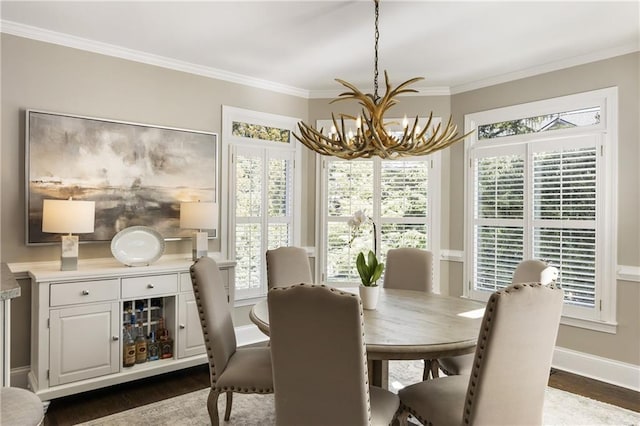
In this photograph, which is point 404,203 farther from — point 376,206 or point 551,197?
point 551,197

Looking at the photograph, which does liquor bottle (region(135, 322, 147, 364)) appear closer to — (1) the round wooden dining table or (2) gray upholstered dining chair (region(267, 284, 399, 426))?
(1) the round wooden dining table

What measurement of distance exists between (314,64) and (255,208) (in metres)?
1.55

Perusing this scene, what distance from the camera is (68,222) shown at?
9.95 ft

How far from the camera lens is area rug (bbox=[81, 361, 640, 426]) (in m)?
2.83

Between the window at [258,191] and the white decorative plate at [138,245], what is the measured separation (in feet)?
2.82

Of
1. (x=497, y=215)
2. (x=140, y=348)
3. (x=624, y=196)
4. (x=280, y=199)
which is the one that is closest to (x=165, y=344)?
(x=140, y=348)

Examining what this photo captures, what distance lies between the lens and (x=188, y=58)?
153 inches

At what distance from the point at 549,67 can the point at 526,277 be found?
2.31 metres

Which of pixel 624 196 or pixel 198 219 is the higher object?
pixel 624 196

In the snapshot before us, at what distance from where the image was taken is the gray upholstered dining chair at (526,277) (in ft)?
8.23

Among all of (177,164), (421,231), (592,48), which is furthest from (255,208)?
(592,48)

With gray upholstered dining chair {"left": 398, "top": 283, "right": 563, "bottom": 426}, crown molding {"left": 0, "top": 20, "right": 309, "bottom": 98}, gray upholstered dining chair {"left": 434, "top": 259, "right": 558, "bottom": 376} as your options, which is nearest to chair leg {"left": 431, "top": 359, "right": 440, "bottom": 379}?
gray upholstered dining chair {"left": 434, "top": 259, "right": 558, "bottom": 376}

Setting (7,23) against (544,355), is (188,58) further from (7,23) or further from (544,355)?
(544,355)

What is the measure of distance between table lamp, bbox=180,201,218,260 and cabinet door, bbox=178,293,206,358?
1.29ft
